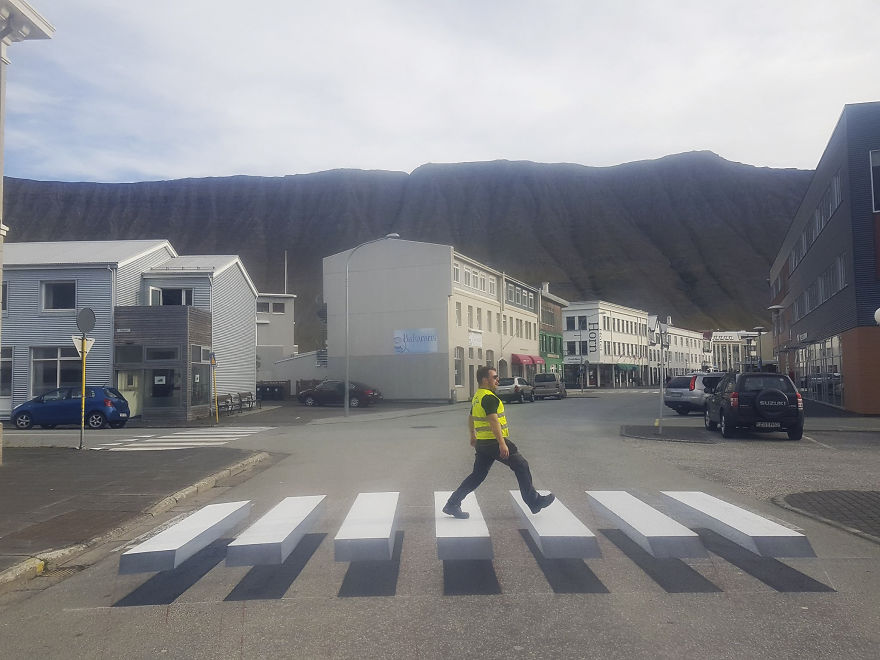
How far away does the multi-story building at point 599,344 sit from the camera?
8419 cm

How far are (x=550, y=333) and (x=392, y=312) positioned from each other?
93.5 ft

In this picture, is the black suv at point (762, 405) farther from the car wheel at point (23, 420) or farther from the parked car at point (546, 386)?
the parked car at point (546, 386)

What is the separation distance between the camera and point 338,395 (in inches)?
1656

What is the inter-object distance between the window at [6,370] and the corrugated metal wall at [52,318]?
0.20 meters

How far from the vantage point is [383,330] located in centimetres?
4709

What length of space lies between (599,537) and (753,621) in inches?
99.4

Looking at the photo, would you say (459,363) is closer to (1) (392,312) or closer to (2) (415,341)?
(2) (415,341)

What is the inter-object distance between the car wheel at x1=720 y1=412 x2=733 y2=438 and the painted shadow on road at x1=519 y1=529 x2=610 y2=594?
13358 mm

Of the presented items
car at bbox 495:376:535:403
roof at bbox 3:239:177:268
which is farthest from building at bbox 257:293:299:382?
roof at bbox 3:239:177:268

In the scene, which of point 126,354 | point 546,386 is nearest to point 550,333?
point 546,386

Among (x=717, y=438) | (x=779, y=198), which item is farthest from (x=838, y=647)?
(x=779, y=198)

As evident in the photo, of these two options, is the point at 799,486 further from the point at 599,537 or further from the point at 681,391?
the point at 681,391

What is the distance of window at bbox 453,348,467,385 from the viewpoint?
153 feet

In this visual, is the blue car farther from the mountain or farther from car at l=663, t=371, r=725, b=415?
the mountain
